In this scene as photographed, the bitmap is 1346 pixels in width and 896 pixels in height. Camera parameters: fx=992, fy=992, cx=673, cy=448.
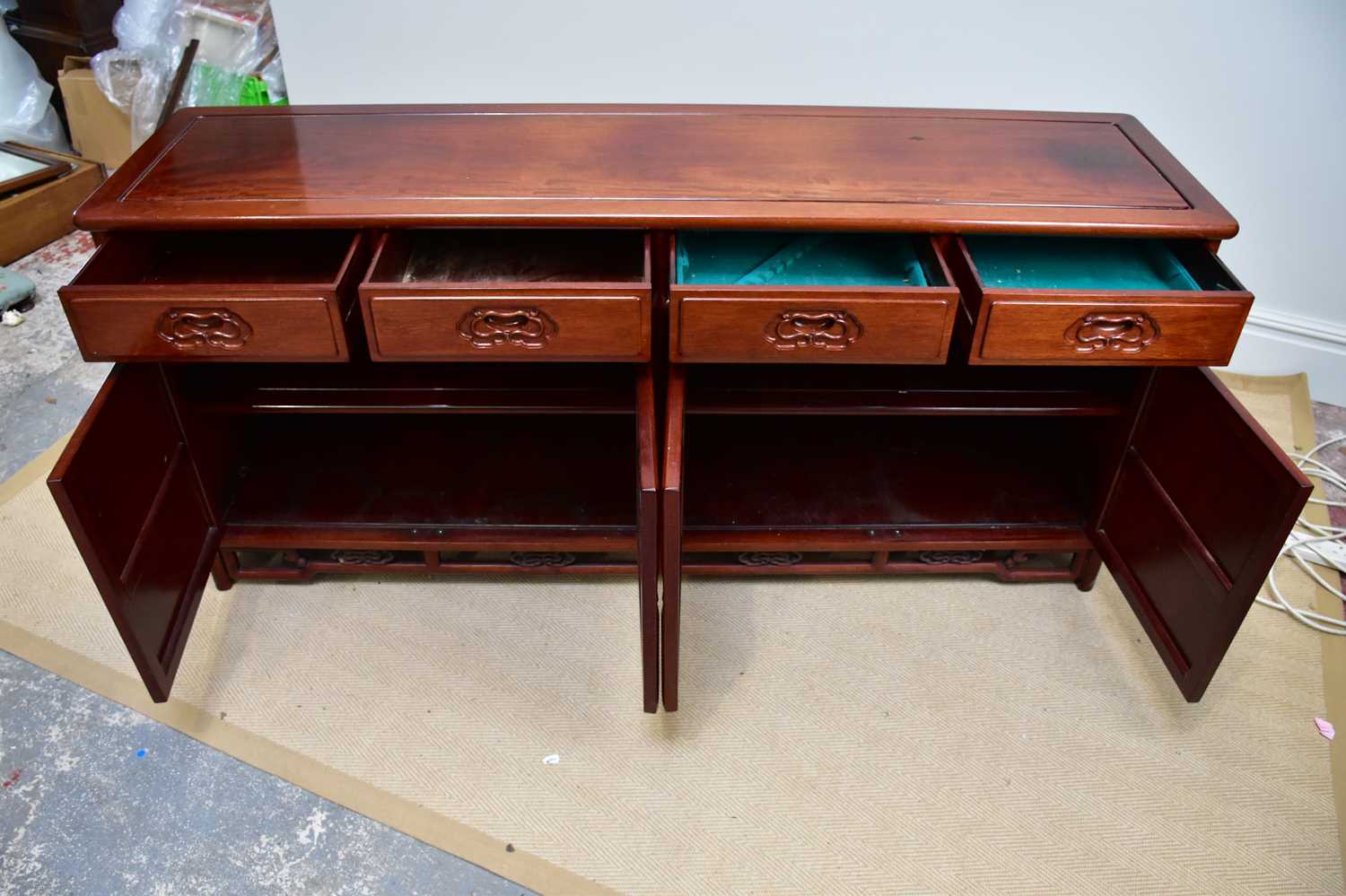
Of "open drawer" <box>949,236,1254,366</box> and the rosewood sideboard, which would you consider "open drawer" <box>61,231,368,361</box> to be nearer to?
the rosewood sideboard

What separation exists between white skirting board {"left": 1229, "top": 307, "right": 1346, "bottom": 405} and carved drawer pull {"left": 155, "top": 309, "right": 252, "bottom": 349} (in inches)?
70.9

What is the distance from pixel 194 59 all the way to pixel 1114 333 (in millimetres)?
2056

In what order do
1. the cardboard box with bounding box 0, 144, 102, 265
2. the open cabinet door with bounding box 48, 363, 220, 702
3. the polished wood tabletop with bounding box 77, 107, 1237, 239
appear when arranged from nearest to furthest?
the open cabinet door with bounding box 48, 363, 220, 702 < the polished wood tabletop with bounding box 77, 107, 1237, 239 < the cardboard box with bounding box 0, 144, 102, 265

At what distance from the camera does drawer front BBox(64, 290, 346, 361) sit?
1.09 m

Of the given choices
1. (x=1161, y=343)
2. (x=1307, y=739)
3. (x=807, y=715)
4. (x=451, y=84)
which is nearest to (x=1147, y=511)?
(x=1161, y=343)

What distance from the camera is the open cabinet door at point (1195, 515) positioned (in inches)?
41.3

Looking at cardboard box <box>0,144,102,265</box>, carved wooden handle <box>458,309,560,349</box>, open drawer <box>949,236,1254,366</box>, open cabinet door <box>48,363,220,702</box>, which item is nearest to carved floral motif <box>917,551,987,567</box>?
open drawer <box>949,236,1254,366</box>

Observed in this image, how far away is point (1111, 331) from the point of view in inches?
44.5

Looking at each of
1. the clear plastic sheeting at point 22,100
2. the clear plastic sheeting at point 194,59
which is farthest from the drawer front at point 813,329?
the clear plastic sheeting at point 22,100

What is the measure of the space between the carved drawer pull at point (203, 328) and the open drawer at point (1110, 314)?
832mm

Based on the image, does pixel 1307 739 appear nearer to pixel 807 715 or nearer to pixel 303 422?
pixel 807 715

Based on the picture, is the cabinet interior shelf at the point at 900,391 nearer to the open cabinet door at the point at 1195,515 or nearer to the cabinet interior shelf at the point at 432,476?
the open cabinet door at the point at 1195,515

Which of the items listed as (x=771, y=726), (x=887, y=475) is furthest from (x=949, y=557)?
(x=771, y=726)

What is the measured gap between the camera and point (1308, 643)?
55.9 inches
